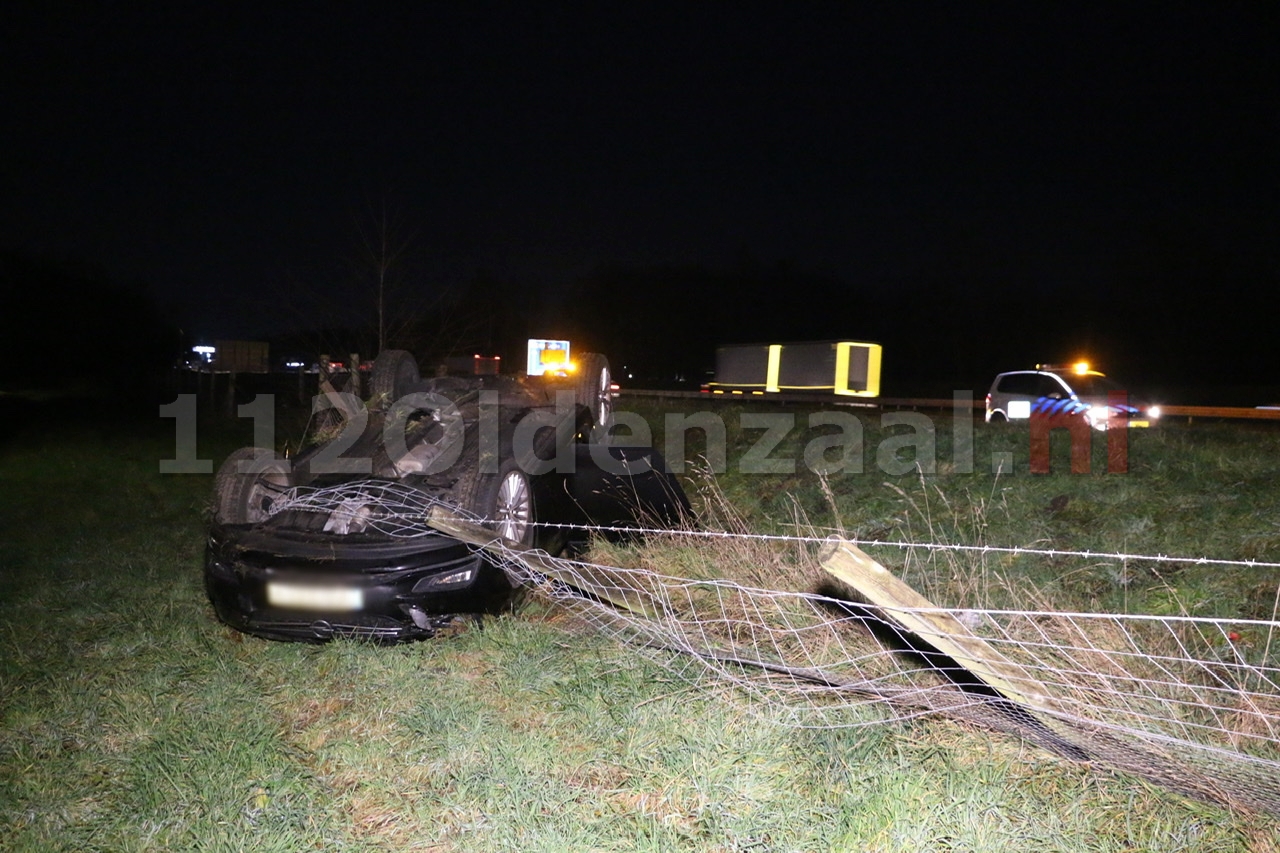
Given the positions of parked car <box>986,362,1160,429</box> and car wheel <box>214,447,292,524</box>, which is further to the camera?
parked car <box>986,362,1160,429</box>

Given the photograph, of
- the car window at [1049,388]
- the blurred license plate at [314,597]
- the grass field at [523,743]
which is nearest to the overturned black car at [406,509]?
the blurred license plate at [314,597]

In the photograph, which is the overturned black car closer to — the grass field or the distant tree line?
the grass field

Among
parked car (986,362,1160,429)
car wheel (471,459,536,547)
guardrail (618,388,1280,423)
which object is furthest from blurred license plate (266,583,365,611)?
guardrail (618,388,1280,423)

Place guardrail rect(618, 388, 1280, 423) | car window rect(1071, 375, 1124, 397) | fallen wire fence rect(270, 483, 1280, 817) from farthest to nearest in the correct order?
1. car window rect(1071, 375, 1124, 397)
2. guardrail rect(618, 388, 1280, 423)
3. fallen wire fence rect(270, 483, 1280, 817)

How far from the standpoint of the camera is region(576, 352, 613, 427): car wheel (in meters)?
8.29

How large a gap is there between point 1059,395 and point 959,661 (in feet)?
43.9

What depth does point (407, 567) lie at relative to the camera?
4051 millimetres

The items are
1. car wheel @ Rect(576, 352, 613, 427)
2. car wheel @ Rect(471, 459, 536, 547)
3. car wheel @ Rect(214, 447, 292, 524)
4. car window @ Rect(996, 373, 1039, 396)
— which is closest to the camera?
car wheel @ Rect(471, 459, 536, 547)

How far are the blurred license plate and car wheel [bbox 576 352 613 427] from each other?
429 centimetres

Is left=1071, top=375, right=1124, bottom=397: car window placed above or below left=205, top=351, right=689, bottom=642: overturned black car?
above

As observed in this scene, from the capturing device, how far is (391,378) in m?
6.62

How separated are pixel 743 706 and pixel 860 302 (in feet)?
164

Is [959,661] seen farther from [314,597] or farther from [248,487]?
[248,487]

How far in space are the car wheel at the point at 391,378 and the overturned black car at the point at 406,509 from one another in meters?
0.28
